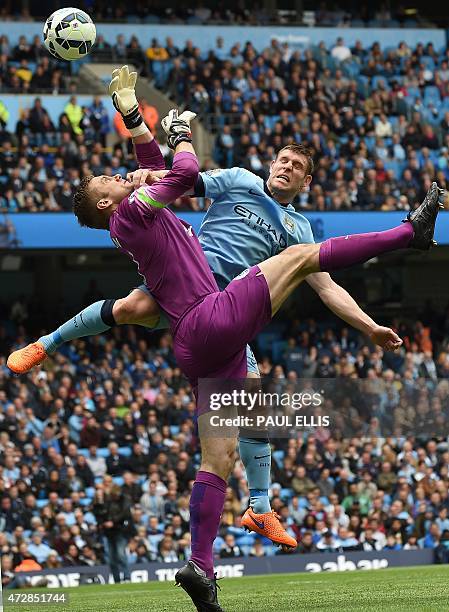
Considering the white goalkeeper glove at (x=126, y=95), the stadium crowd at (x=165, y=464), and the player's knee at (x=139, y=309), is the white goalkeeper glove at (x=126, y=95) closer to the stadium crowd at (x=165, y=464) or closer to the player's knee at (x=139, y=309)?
the player's knee at (x=139, y=309)

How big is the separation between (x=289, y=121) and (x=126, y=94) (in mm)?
17104

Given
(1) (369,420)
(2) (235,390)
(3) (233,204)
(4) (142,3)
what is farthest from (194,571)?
(4) (142,3)

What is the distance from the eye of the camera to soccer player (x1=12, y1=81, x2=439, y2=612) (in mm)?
6863

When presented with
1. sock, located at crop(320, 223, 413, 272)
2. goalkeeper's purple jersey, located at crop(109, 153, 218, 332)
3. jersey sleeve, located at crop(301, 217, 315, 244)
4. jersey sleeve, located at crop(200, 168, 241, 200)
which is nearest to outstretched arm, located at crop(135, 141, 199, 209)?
goalkeeper's purple jersey, located at crop(109, 153, 218, 332)

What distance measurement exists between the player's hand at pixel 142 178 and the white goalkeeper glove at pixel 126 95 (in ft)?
1.15

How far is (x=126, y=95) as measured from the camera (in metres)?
7.55

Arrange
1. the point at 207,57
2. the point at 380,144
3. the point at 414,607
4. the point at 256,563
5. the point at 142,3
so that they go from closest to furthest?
the point at 414,607, the point at 256,563, the point at 380,144, the point at 207,57, the point at 142,3

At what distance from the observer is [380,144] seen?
79.6 ft

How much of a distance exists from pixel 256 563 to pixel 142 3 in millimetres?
16981

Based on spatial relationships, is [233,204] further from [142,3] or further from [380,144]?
[142,3]

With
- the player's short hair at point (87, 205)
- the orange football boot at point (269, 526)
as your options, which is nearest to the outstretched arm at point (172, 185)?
the player's short hair at point (87, 205)

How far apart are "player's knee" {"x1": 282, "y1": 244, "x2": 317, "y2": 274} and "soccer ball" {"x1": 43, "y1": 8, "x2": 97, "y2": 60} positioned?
4529 mm

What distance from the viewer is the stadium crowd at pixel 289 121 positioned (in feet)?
71.5

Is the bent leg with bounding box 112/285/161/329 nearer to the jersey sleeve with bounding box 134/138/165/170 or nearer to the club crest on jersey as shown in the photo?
the jersey sleeve with bounding box 134/138/165/170
